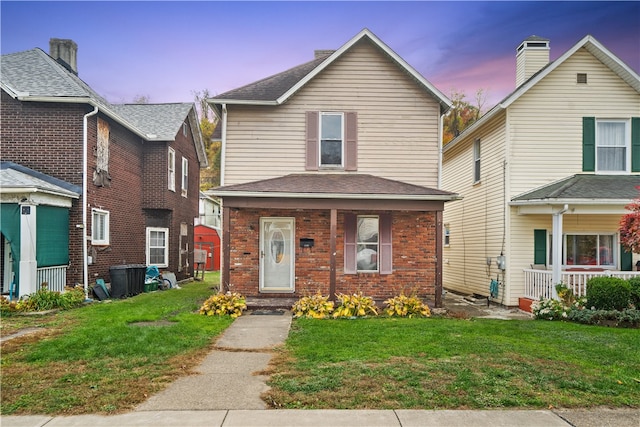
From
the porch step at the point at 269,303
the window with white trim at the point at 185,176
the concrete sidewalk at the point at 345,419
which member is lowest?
the porch step at the point at 269,303

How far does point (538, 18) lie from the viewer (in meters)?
16.6

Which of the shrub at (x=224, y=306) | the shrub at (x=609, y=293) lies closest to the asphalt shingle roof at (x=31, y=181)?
the shrub at (x=224, y=306)

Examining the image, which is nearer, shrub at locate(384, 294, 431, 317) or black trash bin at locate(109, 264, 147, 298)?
shrub at locate(384, 294, 431, 317)

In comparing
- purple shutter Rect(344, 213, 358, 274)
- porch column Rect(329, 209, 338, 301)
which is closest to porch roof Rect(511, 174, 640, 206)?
purple shutter Rect(344, 213, 358, 274)

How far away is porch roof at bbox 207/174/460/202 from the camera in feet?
36.1

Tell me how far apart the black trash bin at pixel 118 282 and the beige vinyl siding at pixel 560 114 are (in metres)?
12.0

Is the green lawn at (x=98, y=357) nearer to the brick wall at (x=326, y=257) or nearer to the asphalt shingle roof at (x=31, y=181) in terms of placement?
the brick wall at (x=326, y=257)

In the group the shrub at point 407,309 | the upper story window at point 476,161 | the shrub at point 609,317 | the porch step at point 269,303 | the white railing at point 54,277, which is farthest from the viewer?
the upper story window at point 476,161

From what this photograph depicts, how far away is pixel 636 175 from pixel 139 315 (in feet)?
44.7

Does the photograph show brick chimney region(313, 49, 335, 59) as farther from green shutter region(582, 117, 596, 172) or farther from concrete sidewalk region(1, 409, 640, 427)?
concrete sidewalk region(1, 409, 640, 427)

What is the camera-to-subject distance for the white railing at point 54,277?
1165 cm

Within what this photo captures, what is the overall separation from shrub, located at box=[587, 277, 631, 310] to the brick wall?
3.89 meters

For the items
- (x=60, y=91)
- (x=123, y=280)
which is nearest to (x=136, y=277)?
(x=123, y=280)

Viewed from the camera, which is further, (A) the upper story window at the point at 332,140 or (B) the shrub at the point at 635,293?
(A) the upper story window at the point at 332,140
